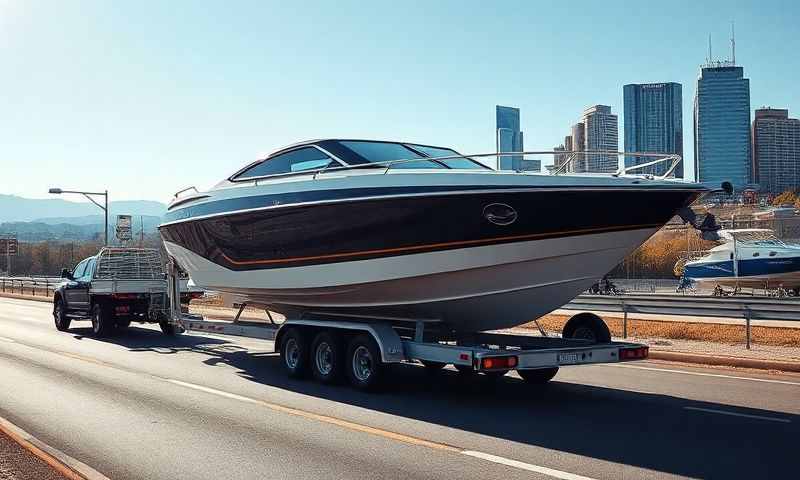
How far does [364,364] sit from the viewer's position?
10.4 m

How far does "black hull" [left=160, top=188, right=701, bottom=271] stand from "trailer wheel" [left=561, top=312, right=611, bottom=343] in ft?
5.39

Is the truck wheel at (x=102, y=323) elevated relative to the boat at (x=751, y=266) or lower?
lower

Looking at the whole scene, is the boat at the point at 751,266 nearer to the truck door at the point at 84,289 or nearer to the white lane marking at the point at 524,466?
the truck door at the point at 84,289

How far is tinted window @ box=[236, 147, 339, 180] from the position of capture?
37.0 feet

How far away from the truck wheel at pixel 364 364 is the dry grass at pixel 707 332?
8.67 meters

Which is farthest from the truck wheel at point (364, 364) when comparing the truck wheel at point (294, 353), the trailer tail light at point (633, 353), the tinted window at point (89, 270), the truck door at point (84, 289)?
the tinted window at point (89, 270)

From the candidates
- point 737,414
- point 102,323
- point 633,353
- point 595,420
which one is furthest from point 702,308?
point 102,323

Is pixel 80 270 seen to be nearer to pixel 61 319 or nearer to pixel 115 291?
pixel 61 319

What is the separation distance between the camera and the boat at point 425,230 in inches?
352

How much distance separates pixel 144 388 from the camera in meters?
10.9

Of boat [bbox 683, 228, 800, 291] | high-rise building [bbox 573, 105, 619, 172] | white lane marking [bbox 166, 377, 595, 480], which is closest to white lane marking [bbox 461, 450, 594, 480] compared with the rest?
white lane marking [bbox 166, 377, 595, 480]

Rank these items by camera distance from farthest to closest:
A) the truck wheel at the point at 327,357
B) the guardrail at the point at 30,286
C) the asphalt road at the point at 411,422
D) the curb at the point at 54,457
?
the guardrail at the point at 30,286
the truck wheel at the point at 327,357
the asphalt road at the point at 411,422
the curb at the point at 54,457

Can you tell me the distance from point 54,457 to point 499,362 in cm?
459

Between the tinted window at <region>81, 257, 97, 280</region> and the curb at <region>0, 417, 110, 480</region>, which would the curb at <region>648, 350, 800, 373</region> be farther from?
the tinted window at <region>81, 257, 97, 280</region>
